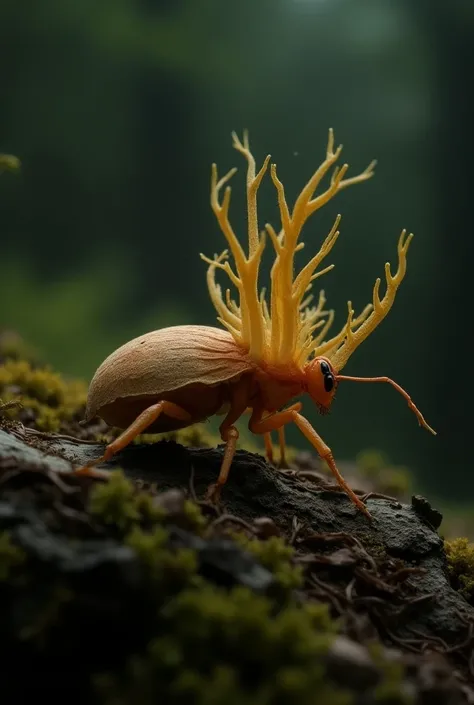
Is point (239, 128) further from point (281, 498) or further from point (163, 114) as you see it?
point (281, 498)

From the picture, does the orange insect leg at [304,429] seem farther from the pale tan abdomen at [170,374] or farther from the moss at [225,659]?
the moss at [225,659]

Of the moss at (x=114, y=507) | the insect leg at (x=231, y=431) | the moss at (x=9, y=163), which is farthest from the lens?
the moss at (x=9, y=163)

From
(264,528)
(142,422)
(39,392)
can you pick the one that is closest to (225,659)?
(264,528)

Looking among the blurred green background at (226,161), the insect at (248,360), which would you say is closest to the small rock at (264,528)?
the insect at (248,360)

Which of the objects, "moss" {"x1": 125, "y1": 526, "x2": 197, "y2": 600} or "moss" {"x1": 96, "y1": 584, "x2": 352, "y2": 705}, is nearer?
"moss" {"x1": 96, "y1": 584, "x2": 352, "y2": 705}

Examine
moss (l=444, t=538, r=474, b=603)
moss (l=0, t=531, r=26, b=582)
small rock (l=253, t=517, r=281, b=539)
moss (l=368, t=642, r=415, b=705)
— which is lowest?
moss (l=444, t=538, r=474, b=603)

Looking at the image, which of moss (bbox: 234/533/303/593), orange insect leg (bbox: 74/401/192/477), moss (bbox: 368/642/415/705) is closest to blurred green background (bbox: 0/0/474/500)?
orange insect leg (bbox: 74/401/192/477)

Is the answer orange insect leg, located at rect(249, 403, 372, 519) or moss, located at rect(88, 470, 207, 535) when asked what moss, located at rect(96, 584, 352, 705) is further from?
orange insect leg, located at rect(249, 403, 372, 519)
